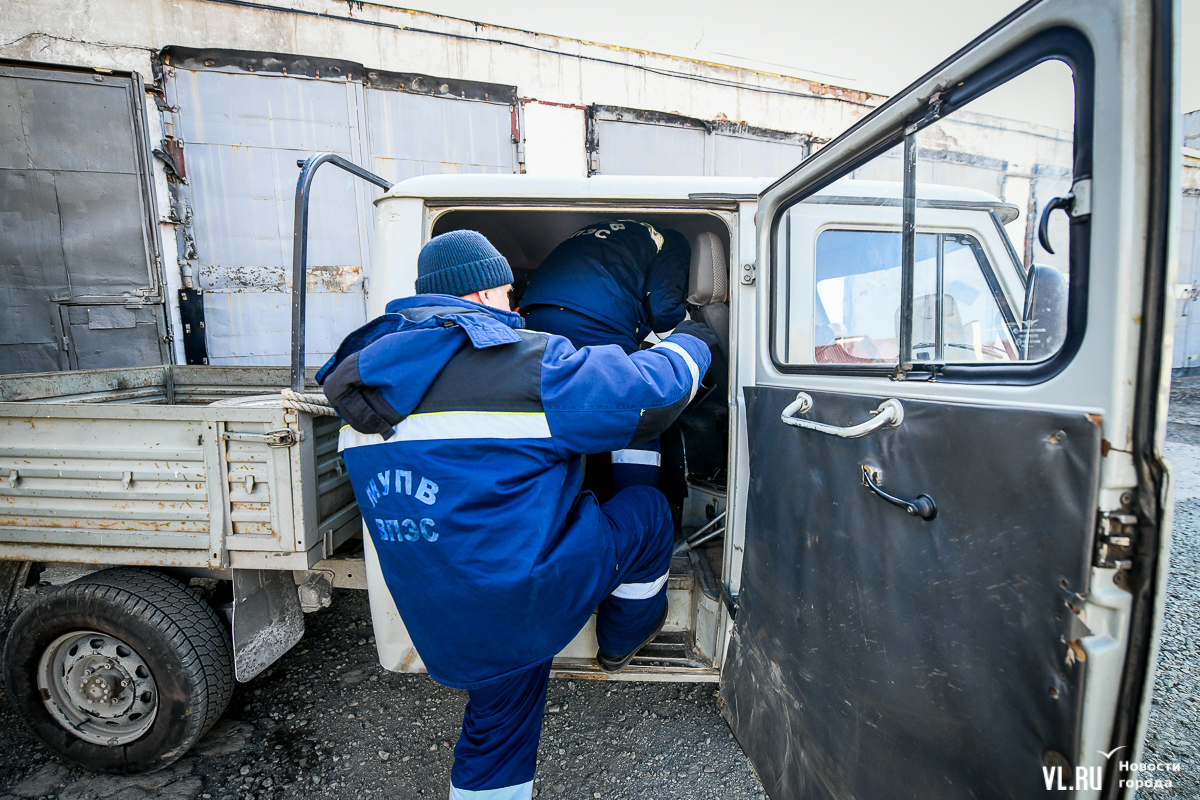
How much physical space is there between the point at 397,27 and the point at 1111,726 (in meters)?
6.73

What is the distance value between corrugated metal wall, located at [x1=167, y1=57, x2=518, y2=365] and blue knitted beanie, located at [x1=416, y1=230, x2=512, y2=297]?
4.29 m

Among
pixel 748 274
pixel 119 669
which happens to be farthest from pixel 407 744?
pixel 748 274

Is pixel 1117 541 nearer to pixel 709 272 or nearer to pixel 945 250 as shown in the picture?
pixel 945 250

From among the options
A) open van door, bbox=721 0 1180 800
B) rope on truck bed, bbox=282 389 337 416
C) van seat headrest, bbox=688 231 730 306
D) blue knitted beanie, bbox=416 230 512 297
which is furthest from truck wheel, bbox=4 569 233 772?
van seat headrest, bbox=688 231 730 306

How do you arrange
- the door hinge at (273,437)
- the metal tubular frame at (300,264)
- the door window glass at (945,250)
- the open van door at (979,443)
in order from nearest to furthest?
the open van door at (979,443)
the door window glass at (945,250)
the door hinge at (273,437)
the metal tubular frame at (300,264)

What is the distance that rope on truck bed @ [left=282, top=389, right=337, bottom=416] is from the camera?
5.77 ft

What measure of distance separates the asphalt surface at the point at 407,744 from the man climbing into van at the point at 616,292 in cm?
104

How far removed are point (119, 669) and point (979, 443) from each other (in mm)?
2864

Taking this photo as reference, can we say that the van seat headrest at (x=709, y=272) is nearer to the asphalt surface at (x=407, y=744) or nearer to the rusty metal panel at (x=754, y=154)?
the asphalt surface at (x=407, y=744)

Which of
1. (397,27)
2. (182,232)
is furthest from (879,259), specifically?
(182,232)

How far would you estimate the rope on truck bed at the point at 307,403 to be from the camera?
1.76 metres


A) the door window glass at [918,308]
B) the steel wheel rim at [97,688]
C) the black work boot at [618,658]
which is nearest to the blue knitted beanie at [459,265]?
the door window glass at [918,308]

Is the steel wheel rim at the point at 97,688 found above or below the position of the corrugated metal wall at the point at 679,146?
below

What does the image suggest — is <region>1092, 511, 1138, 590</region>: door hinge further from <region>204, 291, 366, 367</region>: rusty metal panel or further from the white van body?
<region>204, 291, 366, 367</region>: rusty metal panel
